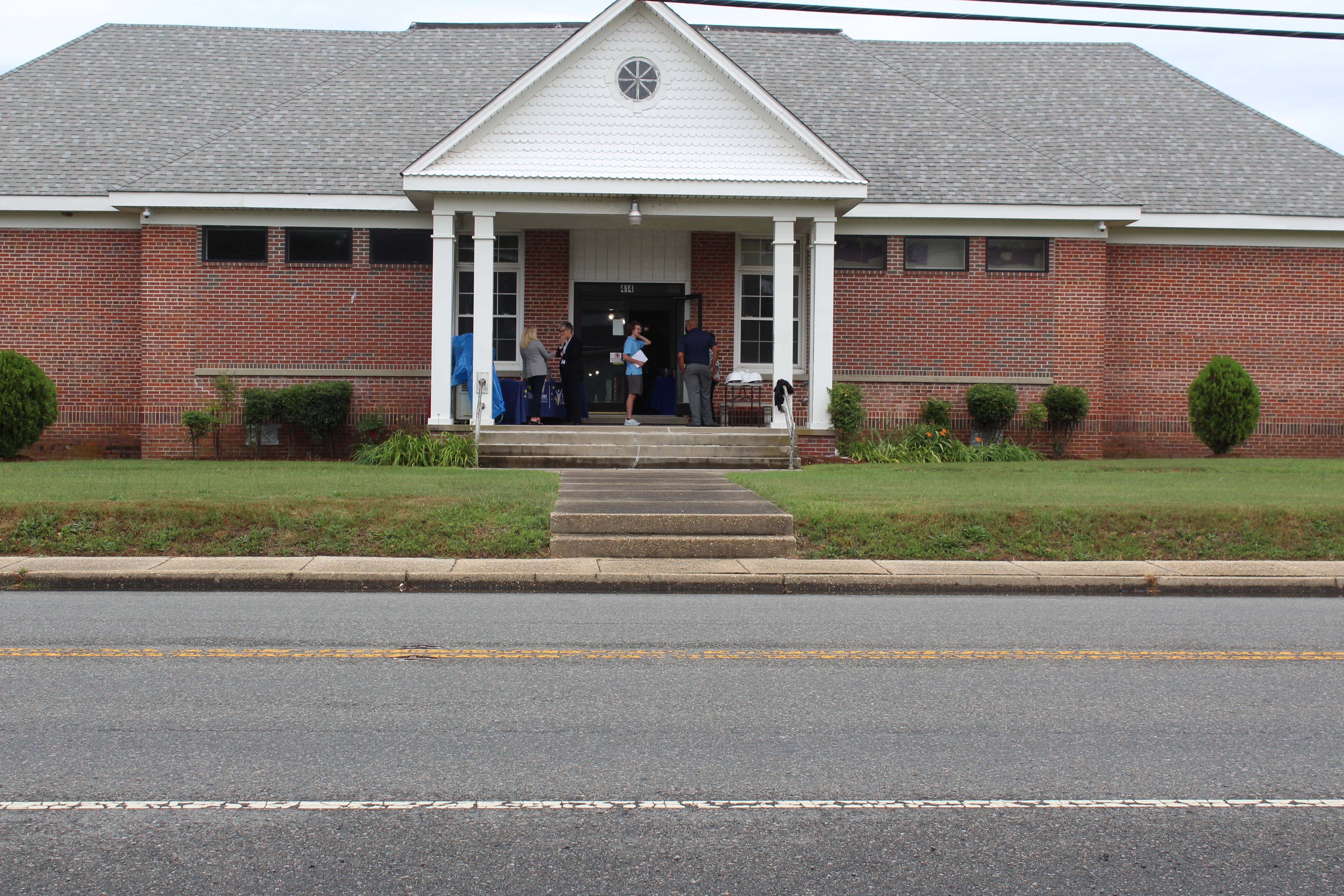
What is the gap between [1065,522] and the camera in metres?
11.4

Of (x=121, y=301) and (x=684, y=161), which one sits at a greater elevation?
(x=684, y=161)

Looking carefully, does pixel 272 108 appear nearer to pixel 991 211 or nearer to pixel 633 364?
pixel 633 364

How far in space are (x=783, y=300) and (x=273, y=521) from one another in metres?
9.64

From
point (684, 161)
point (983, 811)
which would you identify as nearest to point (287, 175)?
point (684, 161)

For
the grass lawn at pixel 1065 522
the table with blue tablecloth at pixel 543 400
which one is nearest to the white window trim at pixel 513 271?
the table with blue tablecloth at pixel 543 400

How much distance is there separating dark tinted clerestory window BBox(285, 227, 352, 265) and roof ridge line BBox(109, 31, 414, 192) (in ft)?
8.02

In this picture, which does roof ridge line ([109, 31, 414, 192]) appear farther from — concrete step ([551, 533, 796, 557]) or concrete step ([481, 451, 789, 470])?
concrete step ([551, 533, 796, 557])

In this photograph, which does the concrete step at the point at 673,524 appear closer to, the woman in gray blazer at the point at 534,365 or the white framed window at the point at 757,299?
the woman in gray blazer at the point at 534,365

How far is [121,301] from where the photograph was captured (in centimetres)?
2030

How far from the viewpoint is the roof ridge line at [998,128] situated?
2041cm

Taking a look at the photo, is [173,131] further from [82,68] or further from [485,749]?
[485,749]

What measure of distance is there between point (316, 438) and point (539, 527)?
9931mm

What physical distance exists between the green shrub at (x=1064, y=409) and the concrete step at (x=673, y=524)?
10392 millimetres

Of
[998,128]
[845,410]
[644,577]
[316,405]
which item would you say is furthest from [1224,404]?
[316,405]
